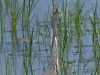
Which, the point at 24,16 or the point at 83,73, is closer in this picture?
the point at 83,73

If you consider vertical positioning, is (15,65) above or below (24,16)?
below

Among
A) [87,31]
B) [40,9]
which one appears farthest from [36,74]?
[40,9]

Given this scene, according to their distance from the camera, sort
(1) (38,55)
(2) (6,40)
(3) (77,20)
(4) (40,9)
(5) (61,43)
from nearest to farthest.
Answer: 1. (5) (61,43)
2. (3) (77,20)
3. (1) (38,55)
4. (2) (6,40)
5. (4) (40,9)

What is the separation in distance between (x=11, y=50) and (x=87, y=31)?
1189 millimetres

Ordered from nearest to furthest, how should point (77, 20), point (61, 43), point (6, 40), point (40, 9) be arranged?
1. point (61, 43)
2. point (77, 20)
3. point (6, 40)
4. point (40, 9)

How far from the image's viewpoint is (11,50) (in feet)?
20.6

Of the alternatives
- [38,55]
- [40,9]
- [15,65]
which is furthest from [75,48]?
[40,9]

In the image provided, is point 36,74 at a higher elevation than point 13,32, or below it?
below

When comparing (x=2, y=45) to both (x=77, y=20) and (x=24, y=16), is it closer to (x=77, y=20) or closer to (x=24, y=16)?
(x=24, y=16)

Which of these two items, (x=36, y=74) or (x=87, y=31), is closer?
(x=36, y=74)

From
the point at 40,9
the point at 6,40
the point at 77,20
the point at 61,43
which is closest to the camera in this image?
the point at 61,43

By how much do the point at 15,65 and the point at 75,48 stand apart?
97 cm

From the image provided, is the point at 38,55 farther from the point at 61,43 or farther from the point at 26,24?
the point at 61,43

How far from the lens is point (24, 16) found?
6219 mm
